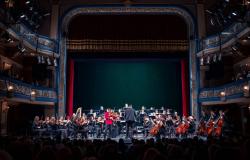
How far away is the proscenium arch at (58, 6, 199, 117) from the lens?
2277 centimetres

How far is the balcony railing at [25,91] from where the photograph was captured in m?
15.5

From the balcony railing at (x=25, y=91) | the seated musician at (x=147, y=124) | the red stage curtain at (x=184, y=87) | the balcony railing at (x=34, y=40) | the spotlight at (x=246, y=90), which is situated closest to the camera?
the balcony railing at (x=25, y=91)

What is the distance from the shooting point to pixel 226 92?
62.1 feet

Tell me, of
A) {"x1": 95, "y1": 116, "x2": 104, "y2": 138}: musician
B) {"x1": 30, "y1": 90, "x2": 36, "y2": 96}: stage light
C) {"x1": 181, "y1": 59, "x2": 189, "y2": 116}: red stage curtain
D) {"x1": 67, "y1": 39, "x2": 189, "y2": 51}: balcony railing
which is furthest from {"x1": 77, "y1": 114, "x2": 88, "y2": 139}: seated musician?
{"x1": 181, "y1": 59, "x2": 189, "y2": 116}: red stage curtain

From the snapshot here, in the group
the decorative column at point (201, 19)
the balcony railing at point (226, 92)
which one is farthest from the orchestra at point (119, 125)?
the decorative column at point (201, 19)

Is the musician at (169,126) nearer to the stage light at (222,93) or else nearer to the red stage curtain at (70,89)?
the stage light at (222,93)

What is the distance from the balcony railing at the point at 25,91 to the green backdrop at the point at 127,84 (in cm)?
371

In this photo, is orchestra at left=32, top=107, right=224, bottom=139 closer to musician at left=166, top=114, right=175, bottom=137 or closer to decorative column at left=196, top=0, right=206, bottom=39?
musician at left=166, top=114, right=175, bottom=137

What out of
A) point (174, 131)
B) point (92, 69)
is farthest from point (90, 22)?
point (174, 131)

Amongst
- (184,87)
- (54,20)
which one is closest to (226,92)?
(184,87)

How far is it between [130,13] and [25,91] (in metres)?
10.5

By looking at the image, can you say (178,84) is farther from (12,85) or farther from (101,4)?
(12,85)

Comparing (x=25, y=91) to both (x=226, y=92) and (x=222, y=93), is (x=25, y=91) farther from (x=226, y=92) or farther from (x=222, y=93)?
(x=226, y=92)

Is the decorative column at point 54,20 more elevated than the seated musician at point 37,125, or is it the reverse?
the decorative column at point 54,20
